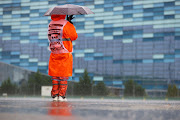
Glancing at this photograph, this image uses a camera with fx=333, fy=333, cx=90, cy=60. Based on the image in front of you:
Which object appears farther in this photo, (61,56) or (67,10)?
(67,10)

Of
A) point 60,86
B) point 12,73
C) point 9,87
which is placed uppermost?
point 60,86

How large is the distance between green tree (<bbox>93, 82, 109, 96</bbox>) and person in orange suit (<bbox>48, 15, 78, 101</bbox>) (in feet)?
52.3

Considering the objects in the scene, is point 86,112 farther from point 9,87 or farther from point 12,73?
point 12,73

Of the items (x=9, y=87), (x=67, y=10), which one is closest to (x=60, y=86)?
(x=67, y=10)

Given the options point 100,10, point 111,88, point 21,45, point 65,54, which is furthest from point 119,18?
point 65,54

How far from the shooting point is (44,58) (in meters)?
82.8

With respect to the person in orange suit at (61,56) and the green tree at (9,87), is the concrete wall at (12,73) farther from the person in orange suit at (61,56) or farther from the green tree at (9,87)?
the person in orange suit at (61,56)

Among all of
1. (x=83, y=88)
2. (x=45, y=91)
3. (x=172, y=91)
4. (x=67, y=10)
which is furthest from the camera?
(x=45, y=91)

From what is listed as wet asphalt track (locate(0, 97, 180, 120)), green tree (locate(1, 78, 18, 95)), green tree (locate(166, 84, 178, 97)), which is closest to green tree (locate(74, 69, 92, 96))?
green tree (locate(1, 78, 18, 95))

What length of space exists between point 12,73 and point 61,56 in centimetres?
2193

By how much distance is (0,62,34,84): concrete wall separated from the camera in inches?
1051

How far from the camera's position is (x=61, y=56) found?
6.87 metres

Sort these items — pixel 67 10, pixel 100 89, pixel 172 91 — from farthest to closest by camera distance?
pixel 100 89 < pixel 172 91 < pixel 67 10

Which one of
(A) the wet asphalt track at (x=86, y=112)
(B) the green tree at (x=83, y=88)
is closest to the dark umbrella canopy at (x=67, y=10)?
(A) the wet asphalt track at (x=86, y=112)
